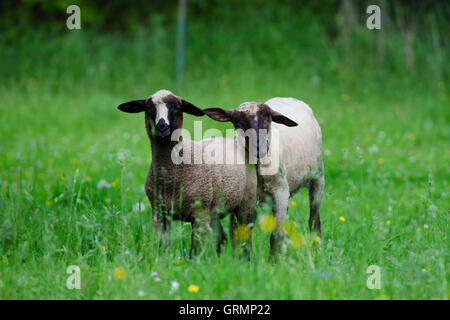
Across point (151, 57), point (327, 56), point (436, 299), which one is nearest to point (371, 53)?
point (327, 56)

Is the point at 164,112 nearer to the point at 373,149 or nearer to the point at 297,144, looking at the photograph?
the point at 297,144

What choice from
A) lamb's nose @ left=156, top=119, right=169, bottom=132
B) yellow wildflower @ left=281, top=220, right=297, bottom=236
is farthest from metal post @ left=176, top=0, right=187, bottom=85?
lamb's nose @ left=156, top=119, right=169, bottom=132

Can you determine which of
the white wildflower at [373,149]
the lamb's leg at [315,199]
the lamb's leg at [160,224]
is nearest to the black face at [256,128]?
the lamb's leg at [160,224]

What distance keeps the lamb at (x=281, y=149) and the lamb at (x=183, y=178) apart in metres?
0.17

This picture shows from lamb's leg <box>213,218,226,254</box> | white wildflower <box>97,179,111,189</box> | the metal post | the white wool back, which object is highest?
the metal post

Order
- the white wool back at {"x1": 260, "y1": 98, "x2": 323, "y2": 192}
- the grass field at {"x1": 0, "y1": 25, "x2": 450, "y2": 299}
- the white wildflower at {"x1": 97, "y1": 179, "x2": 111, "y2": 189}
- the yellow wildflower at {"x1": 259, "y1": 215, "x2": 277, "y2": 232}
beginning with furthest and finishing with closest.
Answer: the white wildflower at {"x1": 97, "y1": 179, "x2": 111, "y2": 189} → the white wool back at {"x1": 260, "y1": 98, "x2": 323, "y2": 192} → the yellow wildflower at {"x1": 259, "y1": 215, "x2": 277, "y2": 232} → the grass field at {"x1": 0, "y1": 25, "x2": 450, "y2": 299}

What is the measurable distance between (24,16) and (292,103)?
10740 millimetres

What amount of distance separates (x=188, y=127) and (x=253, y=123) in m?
4.32

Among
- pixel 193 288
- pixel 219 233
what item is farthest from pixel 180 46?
pixel 193 288

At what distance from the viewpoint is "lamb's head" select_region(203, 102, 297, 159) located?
4035 mm

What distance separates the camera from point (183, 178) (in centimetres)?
403

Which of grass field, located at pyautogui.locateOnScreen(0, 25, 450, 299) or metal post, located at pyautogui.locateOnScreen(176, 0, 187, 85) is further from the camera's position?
metal post, located at pyautogui.locateOnScreen(176, 0, 187, 85)

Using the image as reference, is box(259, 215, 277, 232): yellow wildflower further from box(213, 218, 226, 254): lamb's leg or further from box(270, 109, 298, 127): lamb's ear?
box(270, 109, 298, 127): lamb's ear

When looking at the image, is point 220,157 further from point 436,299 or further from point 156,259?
point 436,299
